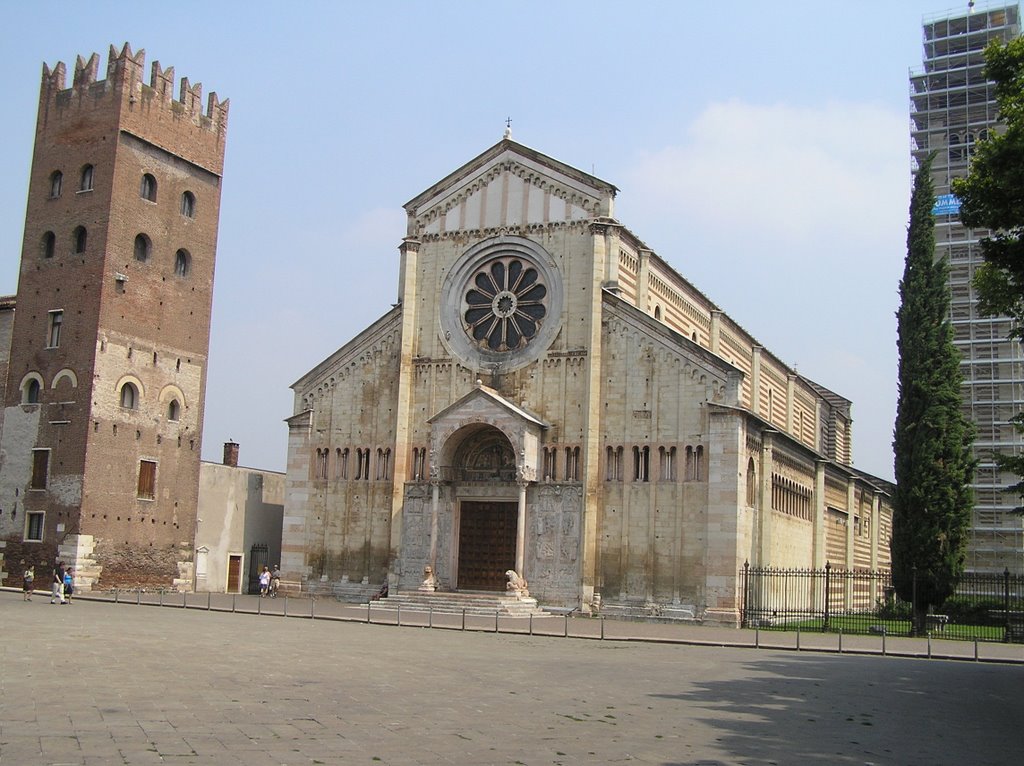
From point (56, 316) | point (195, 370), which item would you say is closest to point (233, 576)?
point (195, 370)

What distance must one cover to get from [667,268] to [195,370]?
797 inches

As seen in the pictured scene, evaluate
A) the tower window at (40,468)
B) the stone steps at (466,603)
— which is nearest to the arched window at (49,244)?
the tower window at (40,468)

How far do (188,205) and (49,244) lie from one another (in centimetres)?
584

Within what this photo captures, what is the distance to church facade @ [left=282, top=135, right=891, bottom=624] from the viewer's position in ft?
112

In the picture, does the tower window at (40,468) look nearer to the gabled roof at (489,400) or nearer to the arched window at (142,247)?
Answer: the arched window at (142,247)

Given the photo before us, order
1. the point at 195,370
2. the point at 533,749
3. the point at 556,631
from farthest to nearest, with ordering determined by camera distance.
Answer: the point at 195,370, the point at 556,631, the point at 533,749

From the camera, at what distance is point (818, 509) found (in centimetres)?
4359

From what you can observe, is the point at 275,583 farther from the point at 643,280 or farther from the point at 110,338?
the point at 643,280

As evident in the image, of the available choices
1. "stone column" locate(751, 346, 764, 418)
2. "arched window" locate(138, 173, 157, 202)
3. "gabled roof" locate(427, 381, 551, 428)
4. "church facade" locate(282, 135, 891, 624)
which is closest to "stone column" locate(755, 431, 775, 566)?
"church facade" locate(282, 135, 891, 624)

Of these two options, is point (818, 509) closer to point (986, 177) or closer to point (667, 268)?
point (667, 268)

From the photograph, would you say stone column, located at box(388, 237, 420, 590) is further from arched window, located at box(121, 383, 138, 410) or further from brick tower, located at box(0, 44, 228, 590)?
arched window, located at box(121, 383, 138, 410)

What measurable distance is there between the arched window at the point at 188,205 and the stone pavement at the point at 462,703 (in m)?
25.1

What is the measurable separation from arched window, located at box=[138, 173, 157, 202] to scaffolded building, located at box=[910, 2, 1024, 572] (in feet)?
121

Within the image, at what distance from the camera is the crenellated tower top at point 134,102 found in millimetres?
42938
